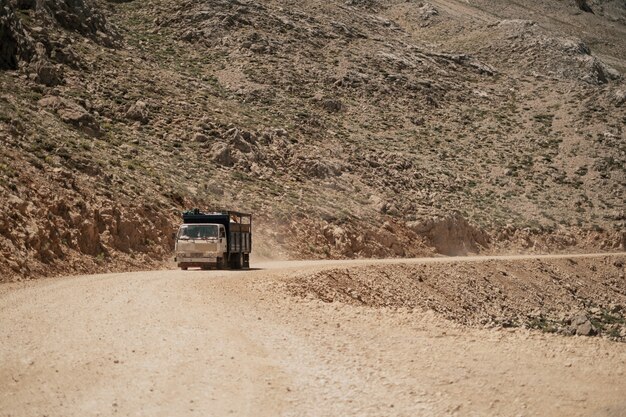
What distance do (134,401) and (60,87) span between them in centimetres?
3417

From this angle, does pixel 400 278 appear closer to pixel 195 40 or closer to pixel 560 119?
pixel 195 40

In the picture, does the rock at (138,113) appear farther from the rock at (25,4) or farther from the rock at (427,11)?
the rock at (427,11)

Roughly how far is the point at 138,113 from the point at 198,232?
18.0m

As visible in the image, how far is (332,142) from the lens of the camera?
50.0 m

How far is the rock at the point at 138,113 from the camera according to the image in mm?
40500

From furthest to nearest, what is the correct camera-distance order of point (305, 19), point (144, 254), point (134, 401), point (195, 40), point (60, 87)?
point (305, 19)
point (195, 40)
point (60, 87)
point (144, 254)
point (134, 401)

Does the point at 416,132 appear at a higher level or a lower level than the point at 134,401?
lower

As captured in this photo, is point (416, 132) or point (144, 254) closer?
point (144, 254)

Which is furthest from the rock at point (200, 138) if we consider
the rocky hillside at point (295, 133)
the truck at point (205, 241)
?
the truck at point (205, 241)

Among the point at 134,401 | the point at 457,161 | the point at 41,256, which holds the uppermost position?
the point at 134,401

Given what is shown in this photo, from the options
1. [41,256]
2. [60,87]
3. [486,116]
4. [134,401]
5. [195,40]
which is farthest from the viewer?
[486,116]

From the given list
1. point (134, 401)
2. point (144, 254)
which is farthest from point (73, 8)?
point (134, 401)

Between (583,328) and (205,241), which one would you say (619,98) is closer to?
(205,241)

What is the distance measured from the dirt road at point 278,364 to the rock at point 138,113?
27016mm
